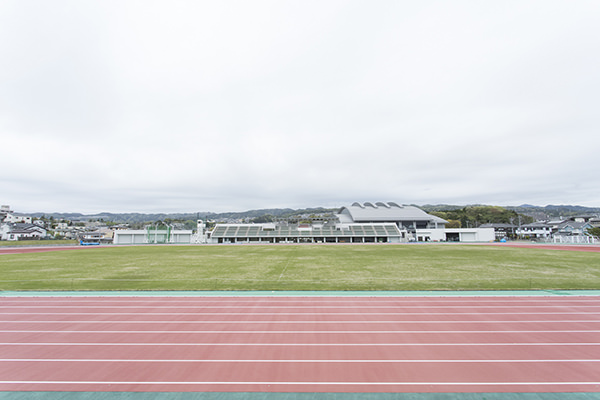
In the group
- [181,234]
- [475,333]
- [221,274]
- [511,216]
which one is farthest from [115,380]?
[511,216]

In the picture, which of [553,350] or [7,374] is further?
[553,350]

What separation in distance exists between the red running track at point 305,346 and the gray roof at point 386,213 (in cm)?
6651

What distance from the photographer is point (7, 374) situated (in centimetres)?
646

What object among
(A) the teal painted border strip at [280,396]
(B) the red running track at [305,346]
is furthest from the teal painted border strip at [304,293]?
(A) the teal painted border strip at [280,396]

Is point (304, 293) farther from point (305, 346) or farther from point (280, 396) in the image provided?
point (280, 396)

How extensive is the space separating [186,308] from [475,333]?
34.2ft

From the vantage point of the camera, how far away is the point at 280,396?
5.52 metres

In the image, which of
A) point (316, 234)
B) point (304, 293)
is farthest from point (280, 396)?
point (316, 234)

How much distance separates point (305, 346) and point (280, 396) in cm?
232

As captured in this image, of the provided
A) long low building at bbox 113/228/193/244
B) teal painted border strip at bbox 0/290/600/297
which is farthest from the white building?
teal painted border strip at bbox 0/290/600/297

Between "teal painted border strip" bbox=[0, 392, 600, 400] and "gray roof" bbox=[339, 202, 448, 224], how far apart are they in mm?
73256

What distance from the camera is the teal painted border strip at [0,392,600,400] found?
5480 mm

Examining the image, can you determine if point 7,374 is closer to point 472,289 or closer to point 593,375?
point 593,375

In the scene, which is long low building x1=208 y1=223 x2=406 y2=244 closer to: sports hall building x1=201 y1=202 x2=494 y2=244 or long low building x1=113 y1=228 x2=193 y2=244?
sports hall building x1=201 y1=202 x2=494 y2=244
